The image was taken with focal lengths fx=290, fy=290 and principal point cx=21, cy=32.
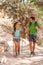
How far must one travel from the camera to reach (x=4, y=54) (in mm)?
2160

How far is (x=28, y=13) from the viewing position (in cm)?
237

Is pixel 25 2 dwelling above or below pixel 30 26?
above

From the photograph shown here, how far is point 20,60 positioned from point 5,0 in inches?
20.8

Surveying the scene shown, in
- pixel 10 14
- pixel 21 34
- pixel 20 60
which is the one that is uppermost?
pixel 10 14

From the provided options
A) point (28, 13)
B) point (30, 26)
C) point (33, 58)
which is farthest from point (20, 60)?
point (28, 13)

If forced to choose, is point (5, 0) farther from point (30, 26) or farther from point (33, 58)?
point (33, 58)

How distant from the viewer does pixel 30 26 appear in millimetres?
2176

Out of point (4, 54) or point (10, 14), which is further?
point (10, 14)

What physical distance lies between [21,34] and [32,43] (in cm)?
11

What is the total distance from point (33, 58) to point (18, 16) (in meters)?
0.38

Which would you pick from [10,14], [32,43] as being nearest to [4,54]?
[32,43]

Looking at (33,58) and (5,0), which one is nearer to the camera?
(33,58)

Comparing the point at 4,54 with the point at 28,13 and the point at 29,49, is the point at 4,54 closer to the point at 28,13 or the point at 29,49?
the point at 29,49

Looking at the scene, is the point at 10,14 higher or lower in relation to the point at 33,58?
higher
